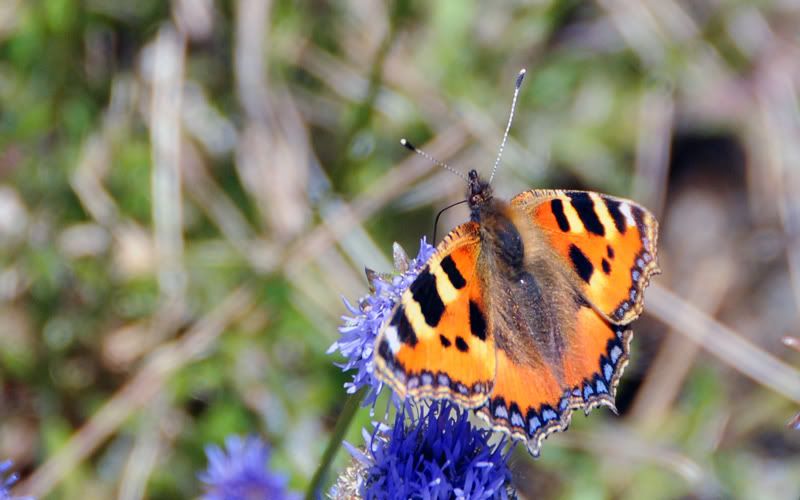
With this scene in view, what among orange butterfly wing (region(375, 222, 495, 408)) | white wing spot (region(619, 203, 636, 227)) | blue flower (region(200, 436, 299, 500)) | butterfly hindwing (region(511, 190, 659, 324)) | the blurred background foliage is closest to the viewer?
orange butterfly wing (region(375, 222, 495, 408))

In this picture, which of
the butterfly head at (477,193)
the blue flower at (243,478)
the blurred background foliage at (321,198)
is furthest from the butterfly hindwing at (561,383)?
the blurred background foliage at (321,198)

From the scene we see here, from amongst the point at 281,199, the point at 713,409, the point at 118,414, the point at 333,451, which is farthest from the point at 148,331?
the point at 713,409

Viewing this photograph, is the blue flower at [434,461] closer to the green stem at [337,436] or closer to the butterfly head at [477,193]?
the green stem at [337,436]

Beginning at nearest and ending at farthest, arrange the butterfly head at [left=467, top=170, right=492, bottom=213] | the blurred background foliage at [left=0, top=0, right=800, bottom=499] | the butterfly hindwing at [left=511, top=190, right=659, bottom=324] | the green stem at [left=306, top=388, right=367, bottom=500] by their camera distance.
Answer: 1. the green stem at [left=306, top=388, right=367, bottom=500]
2. the butterfly hindwing at [left=511, top=190, right=659, bottom=324]
3. the butterfly head at [left=467, top=170, right=492, bottom=213]
4. the blurred background foliage at [left=0, top=0, right=800, bottom=499]

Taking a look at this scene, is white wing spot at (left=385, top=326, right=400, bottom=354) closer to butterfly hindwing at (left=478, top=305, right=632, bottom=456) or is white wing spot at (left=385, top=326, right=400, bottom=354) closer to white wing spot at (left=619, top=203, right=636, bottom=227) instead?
butterfly hindwing at (left=478, top=305, right=632, bottom=456)

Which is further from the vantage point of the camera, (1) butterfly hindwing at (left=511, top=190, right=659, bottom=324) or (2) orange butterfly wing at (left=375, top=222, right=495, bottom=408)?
(1) butterfly hindwing at (left=511, top=190, right=659, bottom=324)

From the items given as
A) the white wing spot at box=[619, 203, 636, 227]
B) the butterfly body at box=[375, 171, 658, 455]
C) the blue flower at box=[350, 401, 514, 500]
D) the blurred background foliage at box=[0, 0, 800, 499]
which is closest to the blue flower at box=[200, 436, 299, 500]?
the blurred background foliage at box=[0, 0, 800, 499]
